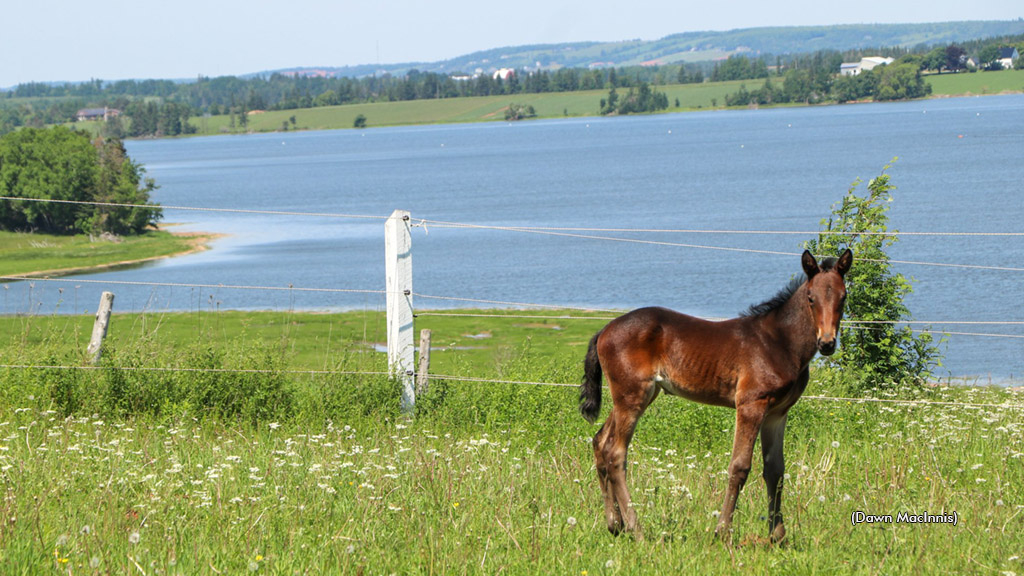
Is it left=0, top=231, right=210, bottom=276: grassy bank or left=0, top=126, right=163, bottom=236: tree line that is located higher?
left=0, top=126, right=163, bottom=236: tree line

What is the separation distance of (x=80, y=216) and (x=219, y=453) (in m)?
76.4

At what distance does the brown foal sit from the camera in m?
5.56

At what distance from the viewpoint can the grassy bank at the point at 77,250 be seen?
57906mm

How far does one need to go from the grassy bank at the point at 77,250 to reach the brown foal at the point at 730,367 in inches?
2111

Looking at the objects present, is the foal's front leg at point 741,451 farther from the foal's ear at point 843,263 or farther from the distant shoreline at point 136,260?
the distant shoreline at point 136,260

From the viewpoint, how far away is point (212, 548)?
18.0 feet

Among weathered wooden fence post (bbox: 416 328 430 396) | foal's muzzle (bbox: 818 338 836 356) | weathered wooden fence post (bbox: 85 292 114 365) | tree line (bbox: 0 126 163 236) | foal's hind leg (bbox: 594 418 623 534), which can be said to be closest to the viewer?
foal's muzzle (bbox: 818 338 836 356)

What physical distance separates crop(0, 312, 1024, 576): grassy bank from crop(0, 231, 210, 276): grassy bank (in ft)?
158

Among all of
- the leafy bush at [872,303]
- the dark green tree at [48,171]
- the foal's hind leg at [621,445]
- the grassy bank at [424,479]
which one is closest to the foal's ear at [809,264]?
the foal's hind leg at [621,445]

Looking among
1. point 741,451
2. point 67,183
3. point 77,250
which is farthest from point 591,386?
point 67,183

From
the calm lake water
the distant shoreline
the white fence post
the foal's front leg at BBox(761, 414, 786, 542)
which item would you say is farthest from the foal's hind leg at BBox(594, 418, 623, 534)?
the distant shoreline

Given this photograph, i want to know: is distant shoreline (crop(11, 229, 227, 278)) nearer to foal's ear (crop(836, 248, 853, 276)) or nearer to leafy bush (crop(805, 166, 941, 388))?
leafy bush (crop(805, 166, 941, 388))

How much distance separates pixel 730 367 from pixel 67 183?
284ft

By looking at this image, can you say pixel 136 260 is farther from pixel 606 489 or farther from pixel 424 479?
pixel 606 489
